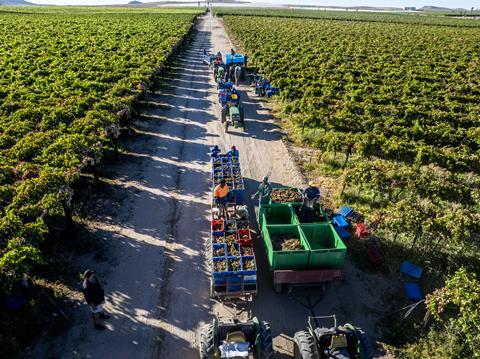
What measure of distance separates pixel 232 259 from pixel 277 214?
3.24 metres

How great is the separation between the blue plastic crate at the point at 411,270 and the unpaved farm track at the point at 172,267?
120 cm

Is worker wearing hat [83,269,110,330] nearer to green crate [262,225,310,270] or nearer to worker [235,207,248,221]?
green crate [262,225,310,270]

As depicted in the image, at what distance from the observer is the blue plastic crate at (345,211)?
14.9m

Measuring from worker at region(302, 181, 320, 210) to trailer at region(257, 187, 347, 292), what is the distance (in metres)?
0.42

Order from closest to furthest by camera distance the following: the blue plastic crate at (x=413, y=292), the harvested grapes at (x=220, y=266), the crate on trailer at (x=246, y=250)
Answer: the harvested grapes at (x=220, y=266) < the blue plastic crate at (x=413, y=292) < the crate on trailer at (x=246, y=250)

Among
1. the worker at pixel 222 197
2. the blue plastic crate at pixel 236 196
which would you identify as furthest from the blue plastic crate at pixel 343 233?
the worker at pixel 222 197

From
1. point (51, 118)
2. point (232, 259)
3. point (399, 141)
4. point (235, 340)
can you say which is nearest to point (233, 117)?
point (399, 141)

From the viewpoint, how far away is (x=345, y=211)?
14992 mm

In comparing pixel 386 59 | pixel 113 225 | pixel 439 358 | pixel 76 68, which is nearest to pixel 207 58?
pixel 76 68

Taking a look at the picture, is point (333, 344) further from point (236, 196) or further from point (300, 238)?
point (236, 196)

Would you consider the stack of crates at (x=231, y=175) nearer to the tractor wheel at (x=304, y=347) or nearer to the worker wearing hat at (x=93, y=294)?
the worker wearing hat at (x=93, y=294)

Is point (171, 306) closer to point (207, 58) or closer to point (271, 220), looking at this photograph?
point (271, 220)

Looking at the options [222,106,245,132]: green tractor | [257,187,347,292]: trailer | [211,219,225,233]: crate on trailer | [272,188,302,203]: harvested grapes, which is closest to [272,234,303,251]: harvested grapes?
[257,187,347,292]: trailer

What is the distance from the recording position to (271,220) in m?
14.0
